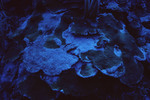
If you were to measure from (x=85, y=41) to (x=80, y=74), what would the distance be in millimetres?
314

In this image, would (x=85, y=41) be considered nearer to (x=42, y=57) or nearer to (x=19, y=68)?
(x=42, y=57)

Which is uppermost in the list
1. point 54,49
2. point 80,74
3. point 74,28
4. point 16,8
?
point 16,8

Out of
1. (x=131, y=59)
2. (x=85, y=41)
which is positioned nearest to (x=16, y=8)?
(x=85, y=41)

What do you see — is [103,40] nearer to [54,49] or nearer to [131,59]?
[131,59]

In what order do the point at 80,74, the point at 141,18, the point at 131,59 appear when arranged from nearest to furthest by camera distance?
1. the point at 80,74
2. the point at 131,59
3. the point at 141,18

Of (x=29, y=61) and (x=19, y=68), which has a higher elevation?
(x=29, y=61)

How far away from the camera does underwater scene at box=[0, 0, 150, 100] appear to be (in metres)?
0.89

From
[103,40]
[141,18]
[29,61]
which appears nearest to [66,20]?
[103,40]

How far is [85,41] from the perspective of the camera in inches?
39.5

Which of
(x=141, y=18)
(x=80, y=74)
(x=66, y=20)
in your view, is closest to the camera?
(x=80, y=74)

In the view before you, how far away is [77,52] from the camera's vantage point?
37.4 inches

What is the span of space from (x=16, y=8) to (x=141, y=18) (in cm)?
154

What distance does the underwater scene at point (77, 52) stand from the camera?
886 mm

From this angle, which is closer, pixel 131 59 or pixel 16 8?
pixel 131 59
